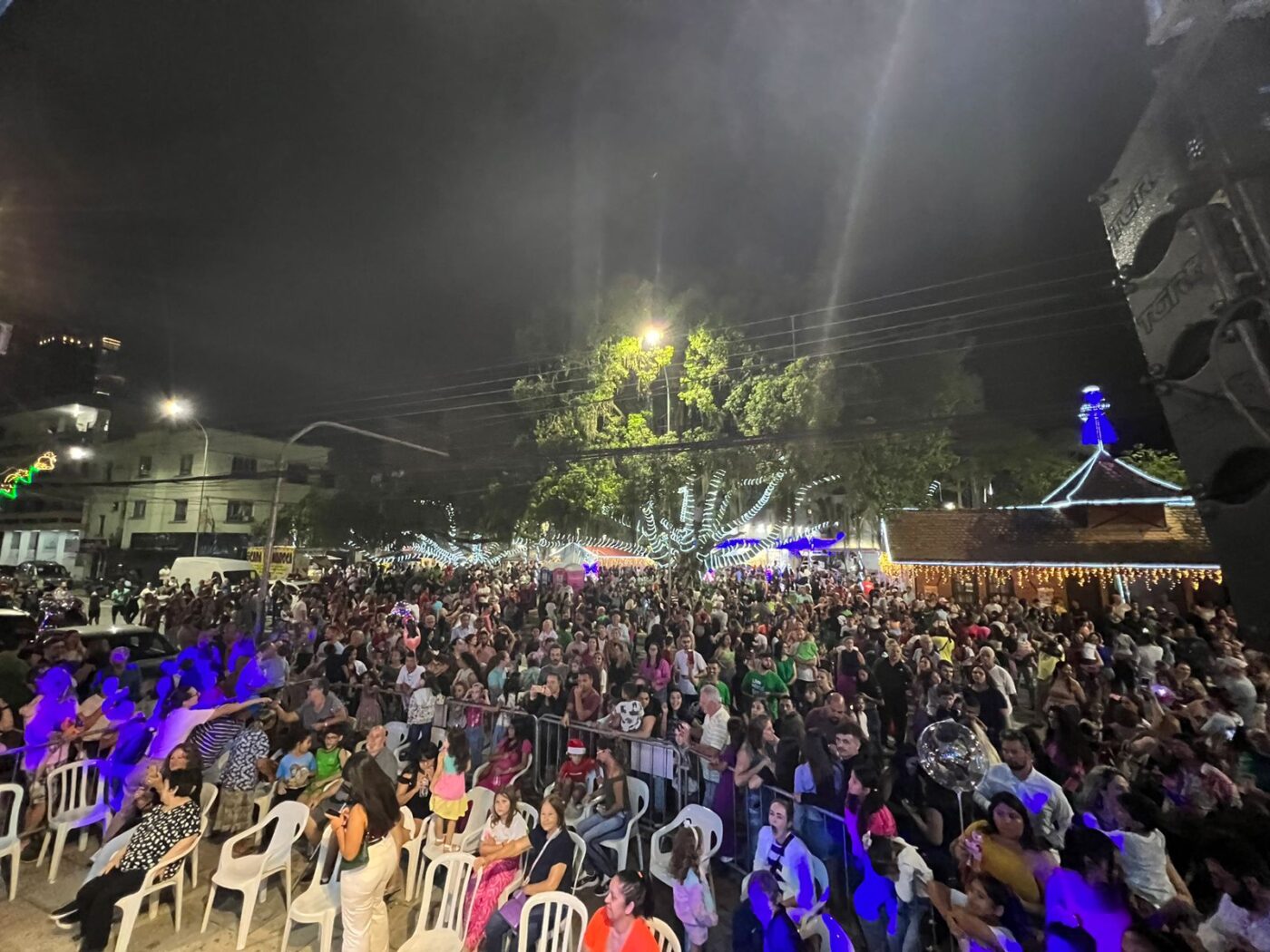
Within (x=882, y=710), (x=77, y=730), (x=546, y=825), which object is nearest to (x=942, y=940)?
(x=546, y=825)

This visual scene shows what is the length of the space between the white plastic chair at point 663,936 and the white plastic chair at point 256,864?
264cm

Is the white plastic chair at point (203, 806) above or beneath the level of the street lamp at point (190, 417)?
beneath

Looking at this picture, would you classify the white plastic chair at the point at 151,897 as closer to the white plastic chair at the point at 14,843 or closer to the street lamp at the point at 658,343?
the white plastic chair at the point at 14,843

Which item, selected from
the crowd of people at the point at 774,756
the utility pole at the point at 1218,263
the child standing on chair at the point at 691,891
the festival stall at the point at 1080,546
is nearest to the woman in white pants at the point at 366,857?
→ the crowd of people at the point at 774,756

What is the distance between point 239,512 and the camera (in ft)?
43.8

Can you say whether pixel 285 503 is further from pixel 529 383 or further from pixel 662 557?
pixel 662 557

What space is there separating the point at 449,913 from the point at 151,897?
238 centimetres

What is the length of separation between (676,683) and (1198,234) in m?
6.29

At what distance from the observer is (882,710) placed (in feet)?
20.4

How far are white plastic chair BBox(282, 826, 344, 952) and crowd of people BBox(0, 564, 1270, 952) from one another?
1.05ft

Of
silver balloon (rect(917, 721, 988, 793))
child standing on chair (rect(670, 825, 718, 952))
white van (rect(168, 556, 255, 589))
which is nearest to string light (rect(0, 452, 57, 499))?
white van (rect(168, 556, 255, 589))

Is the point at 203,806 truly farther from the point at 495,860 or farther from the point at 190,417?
the point at 190,417

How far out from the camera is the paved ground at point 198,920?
3670 mm

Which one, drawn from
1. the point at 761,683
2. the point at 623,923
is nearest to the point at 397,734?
the point at 761,683
